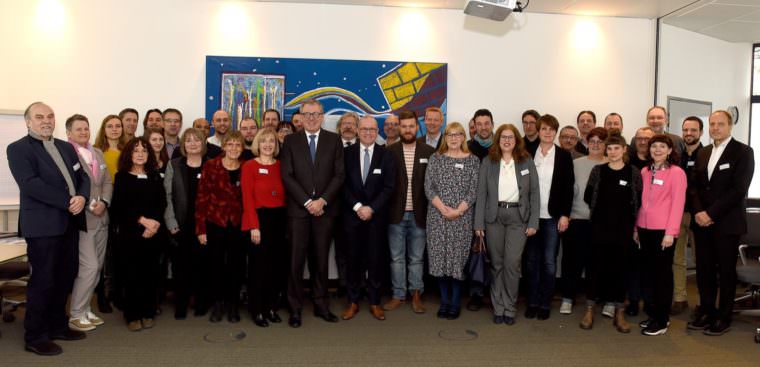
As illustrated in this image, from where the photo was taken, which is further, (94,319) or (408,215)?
(408,215)

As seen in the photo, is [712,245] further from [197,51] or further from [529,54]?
[197,51]

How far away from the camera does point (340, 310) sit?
14.4ft

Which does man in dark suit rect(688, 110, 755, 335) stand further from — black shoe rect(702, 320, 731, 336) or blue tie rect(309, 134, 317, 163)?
blue tie rect(309, 134, 317, 163)

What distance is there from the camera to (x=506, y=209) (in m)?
4.00

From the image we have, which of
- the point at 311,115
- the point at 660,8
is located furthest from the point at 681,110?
the point at 311,115

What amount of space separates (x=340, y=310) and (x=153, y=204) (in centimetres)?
172

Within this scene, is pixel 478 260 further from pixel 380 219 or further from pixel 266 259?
pixel 266 259

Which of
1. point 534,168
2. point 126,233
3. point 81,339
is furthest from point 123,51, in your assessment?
point 534,168

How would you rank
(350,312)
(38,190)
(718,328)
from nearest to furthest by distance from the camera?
1. (38,190)
2. (718,328)
3. (350,312)

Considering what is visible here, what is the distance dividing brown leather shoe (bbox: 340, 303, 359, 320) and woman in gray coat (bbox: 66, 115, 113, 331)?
1836 millimetres

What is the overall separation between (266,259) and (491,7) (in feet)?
10.5

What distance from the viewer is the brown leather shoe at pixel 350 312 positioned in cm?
414

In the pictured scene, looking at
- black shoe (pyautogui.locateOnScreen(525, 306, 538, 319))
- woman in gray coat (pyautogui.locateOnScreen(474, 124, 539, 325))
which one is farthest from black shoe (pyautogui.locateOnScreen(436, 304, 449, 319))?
black shoe (pyautogui.locateOnScreen(525, 306, 538, 319))

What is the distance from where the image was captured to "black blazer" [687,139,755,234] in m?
3.77
